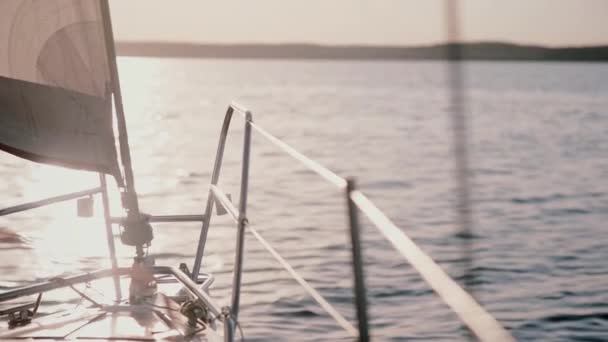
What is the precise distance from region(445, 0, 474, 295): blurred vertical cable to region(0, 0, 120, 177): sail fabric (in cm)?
250

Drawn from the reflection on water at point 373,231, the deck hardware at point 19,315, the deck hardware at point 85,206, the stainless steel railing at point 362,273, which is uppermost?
the stainless steel railing at point 362,273

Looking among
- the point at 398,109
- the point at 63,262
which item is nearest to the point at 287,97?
the point at 398,109

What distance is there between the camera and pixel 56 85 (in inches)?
173

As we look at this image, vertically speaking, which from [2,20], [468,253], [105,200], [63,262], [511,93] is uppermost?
[2,20]

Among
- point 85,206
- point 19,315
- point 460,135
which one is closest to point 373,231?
point 85,206

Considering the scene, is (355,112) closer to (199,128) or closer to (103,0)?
(199,128)

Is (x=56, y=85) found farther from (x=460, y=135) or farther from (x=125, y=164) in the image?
(x=460, y=135)

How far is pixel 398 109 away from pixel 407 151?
2199 centimetres

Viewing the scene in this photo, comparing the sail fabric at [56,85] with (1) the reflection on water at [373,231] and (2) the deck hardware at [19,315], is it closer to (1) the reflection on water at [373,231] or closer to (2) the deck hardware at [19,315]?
(2) the deck hardware at [19,315]

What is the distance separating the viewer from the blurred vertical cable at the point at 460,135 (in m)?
2.05

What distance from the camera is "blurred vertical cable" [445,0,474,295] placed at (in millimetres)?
2055

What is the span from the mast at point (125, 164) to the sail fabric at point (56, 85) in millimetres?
30

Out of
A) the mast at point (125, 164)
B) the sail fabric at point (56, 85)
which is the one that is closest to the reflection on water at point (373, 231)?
the mast at point (125, 164)

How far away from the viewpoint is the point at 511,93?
220 ft
